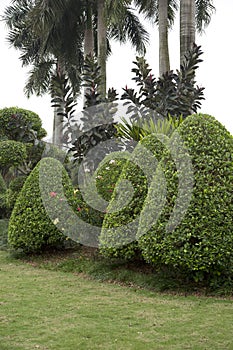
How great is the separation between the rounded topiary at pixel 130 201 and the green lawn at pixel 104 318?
2.00 ft

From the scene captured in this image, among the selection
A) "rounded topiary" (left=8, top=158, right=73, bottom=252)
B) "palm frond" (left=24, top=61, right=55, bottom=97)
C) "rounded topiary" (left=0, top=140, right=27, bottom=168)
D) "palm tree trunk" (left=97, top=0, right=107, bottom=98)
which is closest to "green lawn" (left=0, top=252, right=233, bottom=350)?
"rounded topiary" (left=8, top=158, right=73, bottom=252)

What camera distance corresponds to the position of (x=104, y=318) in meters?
5.20

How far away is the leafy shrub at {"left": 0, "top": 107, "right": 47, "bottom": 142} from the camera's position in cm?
1102

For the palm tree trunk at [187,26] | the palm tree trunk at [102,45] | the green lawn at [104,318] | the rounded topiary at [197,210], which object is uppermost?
the palm tree trunk at [102,45]

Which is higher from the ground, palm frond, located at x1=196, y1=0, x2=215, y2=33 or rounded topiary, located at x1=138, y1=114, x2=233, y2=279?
palm frond, located at x1=196, y1=0, x2=215, y2=33

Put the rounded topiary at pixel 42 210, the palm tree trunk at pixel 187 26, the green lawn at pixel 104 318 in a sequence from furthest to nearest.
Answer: the palm tree trunk at pixel 187 26 < the rounded topiary at pixel 42 210 < the green lawn at pixel 104 318

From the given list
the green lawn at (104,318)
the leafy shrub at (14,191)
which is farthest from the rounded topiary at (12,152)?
the green lawn at (104,318)

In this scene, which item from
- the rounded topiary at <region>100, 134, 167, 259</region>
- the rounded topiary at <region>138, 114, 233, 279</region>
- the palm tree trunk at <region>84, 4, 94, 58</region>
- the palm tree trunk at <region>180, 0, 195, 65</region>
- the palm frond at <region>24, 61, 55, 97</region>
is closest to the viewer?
the rounded topiary at <region>138, 114, 233, 279</region>

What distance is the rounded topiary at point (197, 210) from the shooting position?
5.92 meters

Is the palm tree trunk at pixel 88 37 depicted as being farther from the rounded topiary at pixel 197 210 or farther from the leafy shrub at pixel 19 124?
the rounded topiary at pixel 197 210

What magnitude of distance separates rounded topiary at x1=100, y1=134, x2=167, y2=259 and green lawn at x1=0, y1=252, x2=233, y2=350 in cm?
61

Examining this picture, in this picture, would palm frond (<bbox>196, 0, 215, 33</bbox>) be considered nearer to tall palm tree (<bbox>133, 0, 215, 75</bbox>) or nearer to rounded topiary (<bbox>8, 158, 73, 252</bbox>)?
tall palm tree (<bbox>133, 0, 215, 75</bbox>)

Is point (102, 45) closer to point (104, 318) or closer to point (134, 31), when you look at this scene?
point (134, 31)

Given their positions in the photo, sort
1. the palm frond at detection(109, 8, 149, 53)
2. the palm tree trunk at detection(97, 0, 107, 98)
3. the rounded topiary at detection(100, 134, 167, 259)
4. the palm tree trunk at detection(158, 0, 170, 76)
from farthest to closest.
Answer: the palm frond at detection(109, 8, 149, 53) → the palm tree trunk at detection(97, 0, 107, 98) → the palm tree trunk at detection(158, 0, 170, 76) → the rounded topiary at detection(100, 134, 167, 259)
